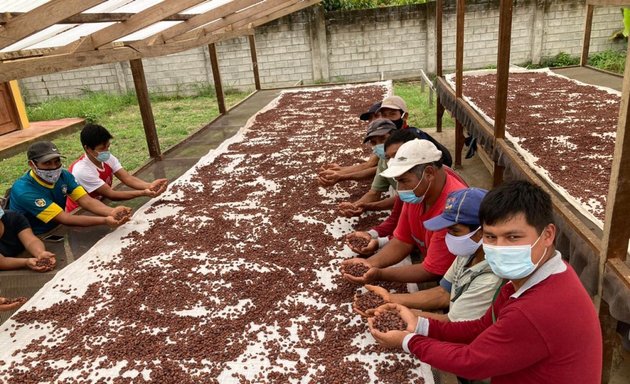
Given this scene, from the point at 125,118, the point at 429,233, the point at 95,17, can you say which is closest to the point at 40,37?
the point at 95,17

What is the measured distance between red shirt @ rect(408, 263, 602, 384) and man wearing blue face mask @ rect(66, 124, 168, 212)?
3.20 metres

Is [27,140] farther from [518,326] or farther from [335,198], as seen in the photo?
[518,326]

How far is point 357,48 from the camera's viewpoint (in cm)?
1168

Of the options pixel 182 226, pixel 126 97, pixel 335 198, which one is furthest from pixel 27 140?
pixel 335 198

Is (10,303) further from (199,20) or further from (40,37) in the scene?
(199,20)

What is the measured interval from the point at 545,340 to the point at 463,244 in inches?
24.2

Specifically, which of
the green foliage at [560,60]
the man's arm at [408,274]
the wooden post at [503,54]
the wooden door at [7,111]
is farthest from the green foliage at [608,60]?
the wooden door at [7,111]

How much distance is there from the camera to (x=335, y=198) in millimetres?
3775

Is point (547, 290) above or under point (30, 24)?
under

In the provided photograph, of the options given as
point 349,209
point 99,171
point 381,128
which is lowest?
point 349,209

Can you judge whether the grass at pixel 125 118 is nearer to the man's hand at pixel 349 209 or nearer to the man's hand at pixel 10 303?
the man's hand at pixel 10 303

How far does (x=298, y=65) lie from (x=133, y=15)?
830 centimetres

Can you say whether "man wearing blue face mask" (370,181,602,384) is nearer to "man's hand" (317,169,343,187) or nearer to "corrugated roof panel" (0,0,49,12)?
"man's hand" (317,169,343,187)

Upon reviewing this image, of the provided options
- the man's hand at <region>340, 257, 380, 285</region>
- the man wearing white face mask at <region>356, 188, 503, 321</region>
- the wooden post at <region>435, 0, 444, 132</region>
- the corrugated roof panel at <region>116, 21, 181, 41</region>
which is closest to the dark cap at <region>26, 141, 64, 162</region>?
the man's hand at <region>340, 257, 380, 285</region>
